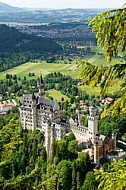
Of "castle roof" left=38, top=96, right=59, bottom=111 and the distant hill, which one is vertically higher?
"castle roof" left=38, top=96, right=59, bottom=111

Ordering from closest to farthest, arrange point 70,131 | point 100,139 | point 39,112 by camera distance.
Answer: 1. point 100,139
2. point 70,131
3. point 39,112

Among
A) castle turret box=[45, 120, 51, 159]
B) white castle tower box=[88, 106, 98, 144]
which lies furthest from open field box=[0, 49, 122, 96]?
white castle tower box=[88, 106, 98, 144]

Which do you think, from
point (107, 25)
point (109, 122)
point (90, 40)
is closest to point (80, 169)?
point (109, 122)

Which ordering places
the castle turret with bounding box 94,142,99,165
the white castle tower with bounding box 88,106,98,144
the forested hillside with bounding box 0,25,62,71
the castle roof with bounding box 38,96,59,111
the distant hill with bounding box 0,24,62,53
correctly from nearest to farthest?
the castle turret with bounding box 94,142,99,165
the white castle tower with bounding box 88,106,98,144
the castle roof with bounding box 38,96,59,111
the forested hillside with bounding box 0,25,62,71
the distant hill with bounding box 0,24,62,53

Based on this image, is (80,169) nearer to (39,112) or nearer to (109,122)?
(39,112)

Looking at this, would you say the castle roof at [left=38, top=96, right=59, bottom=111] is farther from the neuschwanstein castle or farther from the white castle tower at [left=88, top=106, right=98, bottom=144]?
the white castle tower at [left=88, top=106, right=98, bottom=144]

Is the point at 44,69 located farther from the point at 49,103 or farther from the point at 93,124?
the point at 93,124
